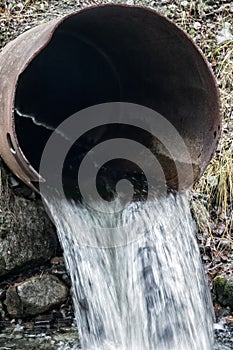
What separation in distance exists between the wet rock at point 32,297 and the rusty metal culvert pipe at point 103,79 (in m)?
0.69

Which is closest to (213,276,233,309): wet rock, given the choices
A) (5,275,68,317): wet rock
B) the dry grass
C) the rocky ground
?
the rocky ground

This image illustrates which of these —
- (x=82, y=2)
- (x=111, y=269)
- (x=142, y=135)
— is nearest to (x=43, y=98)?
(x=142, y=135)

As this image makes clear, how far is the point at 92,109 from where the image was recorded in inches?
142

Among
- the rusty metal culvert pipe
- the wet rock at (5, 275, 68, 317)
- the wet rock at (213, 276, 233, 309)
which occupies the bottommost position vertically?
the wet rock at (213, 276, 233, 309)

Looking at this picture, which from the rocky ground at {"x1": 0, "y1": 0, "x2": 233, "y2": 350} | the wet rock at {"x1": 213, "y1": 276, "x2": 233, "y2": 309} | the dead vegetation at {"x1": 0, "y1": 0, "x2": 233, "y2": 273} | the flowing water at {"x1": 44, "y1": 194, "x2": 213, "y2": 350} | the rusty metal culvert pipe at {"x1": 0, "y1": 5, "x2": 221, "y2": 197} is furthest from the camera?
the dead vegetation at {"x1": 0, "y1": 0, "x2": 233, "y2": 273}

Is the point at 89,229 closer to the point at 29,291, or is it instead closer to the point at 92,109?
the point at 29,291

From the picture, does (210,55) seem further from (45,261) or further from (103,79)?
(45,261)

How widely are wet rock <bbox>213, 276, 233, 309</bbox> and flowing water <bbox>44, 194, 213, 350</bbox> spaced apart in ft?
0.82

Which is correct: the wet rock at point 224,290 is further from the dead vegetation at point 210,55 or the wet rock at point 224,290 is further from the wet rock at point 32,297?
the wet rock at point 32,297

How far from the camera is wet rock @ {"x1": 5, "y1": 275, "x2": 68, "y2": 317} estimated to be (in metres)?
3.18

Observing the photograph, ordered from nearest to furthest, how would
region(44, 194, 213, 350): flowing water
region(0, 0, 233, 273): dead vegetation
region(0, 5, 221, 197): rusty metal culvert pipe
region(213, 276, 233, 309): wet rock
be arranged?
region(0, 5, 221, 197): rusty metal culvert pipe
region(44, 194, 213, 350): flowing water
region(213, 276, 233, 309): wet rock
region(0, 0, 233, 273): dead vegetation

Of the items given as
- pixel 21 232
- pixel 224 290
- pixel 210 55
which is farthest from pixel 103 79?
pixel 224 290

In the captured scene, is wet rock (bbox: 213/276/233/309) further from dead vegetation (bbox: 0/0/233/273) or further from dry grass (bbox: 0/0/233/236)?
dry grass (bbox: 0/0/233/236)

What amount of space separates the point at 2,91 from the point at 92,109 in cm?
101
